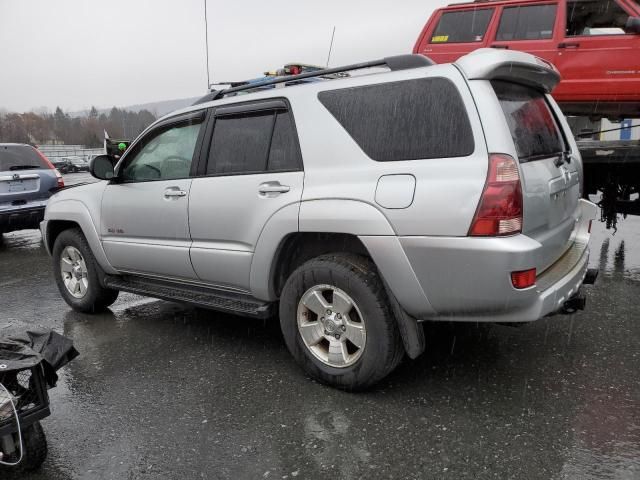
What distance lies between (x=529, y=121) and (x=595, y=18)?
556 cm

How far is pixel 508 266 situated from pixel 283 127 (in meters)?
1.68

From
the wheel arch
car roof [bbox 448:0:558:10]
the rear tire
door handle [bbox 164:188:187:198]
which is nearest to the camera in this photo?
the rear tire

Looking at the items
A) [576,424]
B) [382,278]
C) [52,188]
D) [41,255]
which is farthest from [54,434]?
[52,188]

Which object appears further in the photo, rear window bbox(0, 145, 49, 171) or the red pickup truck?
rear window bbox(0, 145, 49, 171)

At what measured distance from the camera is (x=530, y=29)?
7461 millimetres

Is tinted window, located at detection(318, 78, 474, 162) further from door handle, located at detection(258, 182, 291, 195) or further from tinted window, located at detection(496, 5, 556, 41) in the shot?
tinted window, located at detection(496, 5, 556, 41)

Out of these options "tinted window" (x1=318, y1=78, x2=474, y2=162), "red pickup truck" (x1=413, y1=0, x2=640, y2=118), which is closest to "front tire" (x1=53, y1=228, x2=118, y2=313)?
"tinted window" (x1=318, y1=78, x2=474, y2=162)

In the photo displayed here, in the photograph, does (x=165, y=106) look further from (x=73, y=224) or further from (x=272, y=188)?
(x=272, y=188)

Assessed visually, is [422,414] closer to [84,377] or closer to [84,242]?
[84,377]

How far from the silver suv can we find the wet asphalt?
35cm

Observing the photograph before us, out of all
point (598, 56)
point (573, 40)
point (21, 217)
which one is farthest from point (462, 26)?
point (21, 217)

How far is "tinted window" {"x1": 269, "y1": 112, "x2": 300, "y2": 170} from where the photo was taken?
11.0 ft

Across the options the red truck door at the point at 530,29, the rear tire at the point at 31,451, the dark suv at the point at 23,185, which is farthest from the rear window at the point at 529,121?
the dark suv at the point at 23,185

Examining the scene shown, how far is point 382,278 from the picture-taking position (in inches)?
118
